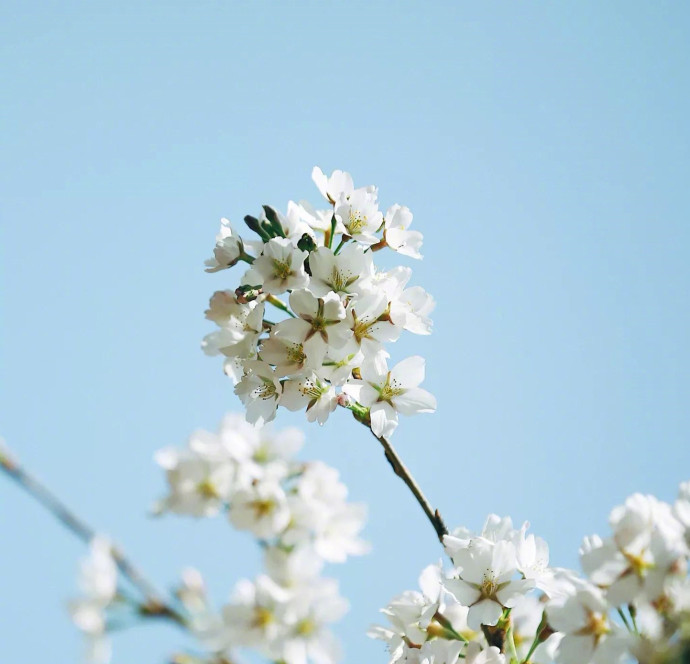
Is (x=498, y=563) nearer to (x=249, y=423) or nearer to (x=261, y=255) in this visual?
(x=249, y=423)

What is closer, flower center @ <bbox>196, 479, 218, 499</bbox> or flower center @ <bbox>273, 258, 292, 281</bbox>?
flower center @ <bbox>196, 479, 218, 499</bbox>

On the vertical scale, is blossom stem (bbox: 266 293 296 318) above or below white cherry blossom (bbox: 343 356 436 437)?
above

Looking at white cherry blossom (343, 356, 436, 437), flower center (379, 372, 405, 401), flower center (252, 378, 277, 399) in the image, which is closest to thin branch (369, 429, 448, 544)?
white cherry blossom (343, 356, 436, 437)

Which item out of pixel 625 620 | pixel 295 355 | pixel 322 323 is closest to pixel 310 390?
pixel 295 355

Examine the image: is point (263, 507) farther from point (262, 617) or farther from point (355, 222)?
point (355, 222)

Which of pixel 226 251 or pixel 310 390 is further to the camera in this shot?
pixel 226 251

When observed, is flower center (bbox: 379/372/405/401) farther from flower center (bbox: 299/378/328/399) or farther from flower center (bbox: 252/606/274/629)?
flower center (bbox: 252/606/274/629)

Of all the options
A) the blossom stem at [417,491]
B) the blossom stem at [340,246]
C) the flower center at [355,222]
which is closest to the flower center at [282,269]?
the blossom stem at [340,246]
